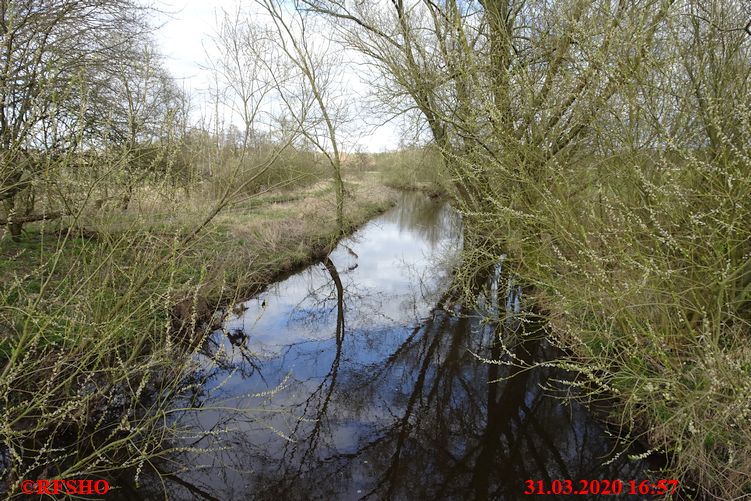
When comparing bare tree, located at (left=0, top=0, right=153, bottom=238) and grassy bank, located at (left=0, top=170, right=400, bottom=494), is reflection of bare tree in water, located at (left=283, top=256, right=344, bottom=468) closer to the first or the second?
grassy bank, located at (left=0, top=170, right=400, bottom=494)

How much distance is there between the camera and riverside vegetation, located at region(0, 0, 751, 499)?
339cm

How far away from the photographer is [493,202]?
4906 mm

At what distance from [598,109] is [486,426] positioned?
3785 mm

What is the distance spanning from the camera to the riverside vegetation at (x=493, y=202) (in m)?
3.39

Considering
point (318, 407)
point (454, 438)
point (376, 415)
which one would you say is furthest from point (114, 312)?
point (454, 438)

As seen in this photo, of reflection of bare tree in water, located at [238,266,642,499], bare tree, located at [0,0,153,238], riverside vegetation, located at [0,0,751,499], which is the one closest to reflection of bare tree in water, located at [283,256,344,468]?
reflection of bare tree in water, located at [238,266,642,499]

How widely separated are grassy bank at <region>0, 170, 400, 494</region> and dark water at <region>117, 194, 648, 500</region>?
0.57 metres
